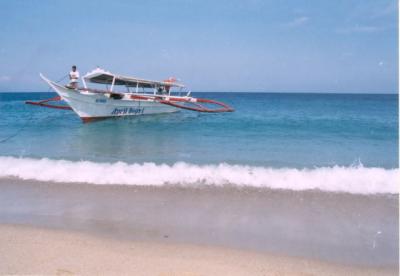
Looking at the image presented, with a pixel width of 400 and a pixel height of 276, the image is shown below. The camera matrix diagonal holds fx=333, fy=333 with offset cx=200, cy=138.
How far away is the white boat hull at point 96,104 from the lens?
1784 cm

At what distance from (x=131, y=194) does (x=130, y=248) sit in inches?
89.6

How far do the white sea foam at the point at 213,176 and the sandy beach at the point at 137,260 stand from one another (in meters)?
2.80

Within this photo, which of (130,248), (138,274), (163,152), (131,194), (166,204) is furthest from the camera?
(163,152)

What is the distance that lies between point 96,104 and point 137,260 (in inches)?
663

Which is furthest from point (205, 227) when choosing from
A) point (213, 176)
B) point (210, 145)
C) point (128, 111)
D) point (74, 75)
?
point (128, 111)

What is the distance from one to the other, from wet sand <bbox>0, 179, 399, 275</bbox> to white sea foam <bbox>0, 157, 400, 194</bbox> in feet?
1.29

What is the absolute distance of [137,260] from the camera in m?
3.72

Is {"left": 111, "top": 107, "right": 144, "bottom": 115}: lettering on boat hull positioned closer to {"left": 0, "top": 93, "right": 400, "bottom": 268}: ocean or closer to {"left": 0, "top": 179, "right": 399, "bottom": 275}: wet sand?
{"left": 0, "top": 93, "right": 400, "bottom": 268}: ocean

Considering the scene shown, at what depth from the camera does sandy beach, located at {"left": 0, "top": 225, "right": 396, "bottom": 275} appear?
3520 millimetres

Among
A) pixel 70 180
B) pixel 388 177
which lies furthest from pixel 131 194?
pixel 388 177

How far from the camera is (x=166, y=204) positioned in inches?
222

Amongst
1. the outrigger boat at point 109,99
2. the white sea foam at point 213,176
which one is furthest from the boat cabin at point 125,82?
the white sea foam at point 213,176

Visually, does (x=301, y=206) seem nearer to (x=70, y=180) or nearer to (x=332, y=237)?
(x=332, y=237)

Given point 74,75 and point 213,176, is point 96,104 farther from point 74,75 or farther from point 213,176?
point 213,176
